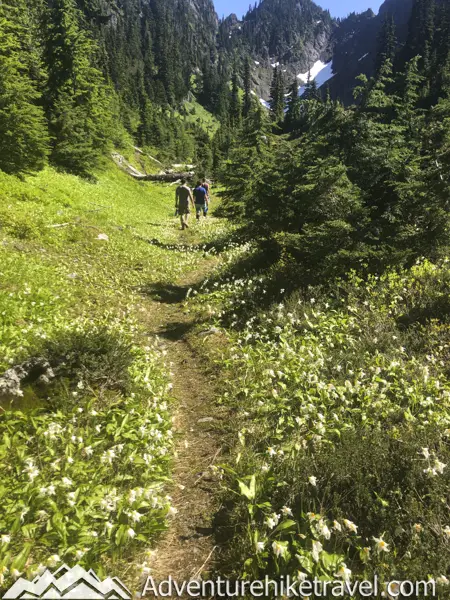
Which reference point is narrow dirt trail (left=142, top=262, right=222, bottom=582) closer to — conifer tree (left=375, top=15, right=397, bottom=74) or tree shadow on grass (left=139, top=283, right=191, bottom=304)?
tree shadow on grass (left=139, top=283, right=191, bottom=304)

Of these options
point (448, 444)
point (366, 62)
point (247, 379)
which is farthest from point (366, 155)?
point (366, 62)

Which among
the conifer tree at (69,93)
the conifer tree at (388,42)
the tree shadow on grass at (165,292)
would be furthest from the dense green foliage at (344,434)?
Answer: the conifer tree at (388,42)

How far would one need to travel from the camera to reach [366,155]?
32.7ft

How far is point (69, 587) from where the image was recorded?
111 inches

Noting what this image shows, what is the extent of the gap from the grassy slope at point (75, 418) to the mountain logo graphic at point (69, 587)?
107 millimetres

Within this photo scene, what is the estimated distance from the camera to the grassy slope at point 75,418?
134 inches

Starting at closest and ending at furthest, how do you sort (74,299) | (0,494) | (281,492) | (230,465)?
(0,494)
(281,492)
(230,465)
(74,299)

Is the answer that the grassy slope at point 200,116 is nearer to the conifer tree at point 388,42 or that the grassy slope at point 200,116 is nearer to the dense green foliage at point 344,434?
the conifer tree at point 388,42

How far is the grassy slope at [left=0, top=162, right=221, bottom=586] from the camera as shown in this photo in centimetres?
341

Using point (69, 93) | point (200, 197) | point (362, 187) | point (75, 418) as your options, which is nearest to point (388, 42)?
point (69, 93)

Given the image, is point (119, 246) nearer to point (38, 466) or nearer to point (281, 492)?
point (38, 466)

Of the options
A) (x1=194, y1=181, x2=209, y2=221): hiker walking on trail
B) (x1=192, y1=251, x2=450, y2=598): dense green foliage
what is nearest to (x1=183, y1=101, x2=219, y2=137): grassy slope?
(x1=194, y1=181, x2=209, y2=221): hiker walking on trail

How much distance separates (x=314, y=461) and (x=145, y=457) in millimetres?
1967

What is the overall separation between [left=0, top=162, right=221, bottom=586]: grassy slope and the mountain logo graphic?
0.11 m
